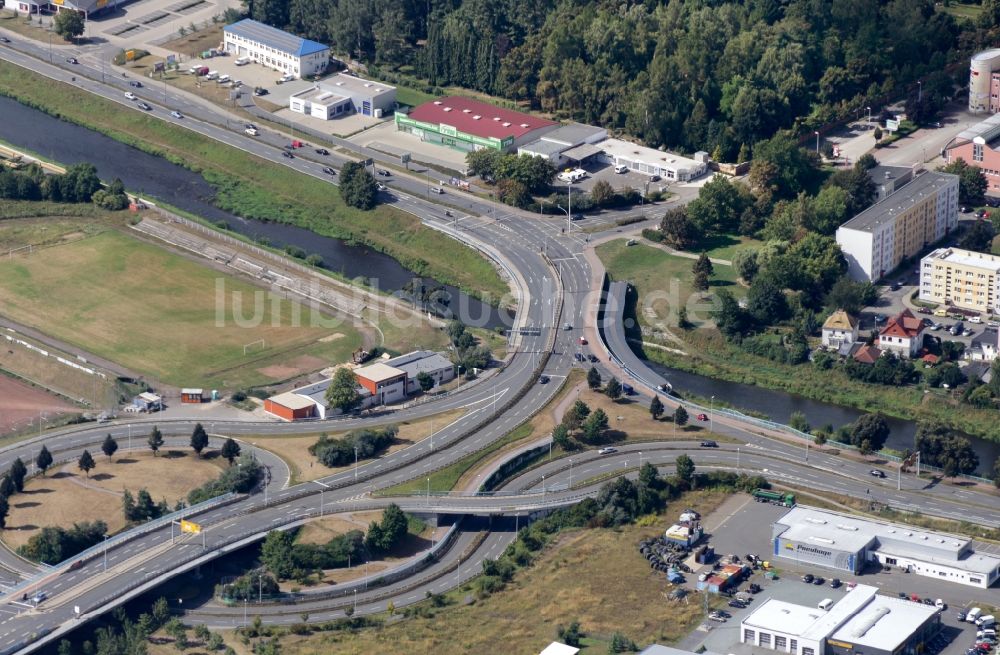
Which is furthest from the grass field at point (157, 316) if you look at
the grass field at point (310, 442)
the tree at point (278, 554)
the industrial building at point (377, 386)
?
the tree at point (278, 554)

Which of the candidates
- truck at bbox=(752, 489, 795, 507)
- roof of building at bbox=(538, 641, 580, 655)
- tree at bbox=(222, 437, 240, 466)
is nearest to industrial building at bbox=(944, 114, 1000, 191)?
truck at bbox=(752, 489, 795, 507)

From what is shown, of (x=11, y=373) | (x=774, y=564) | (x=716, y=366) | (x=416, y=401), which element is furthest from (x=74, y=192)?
(x=774, y=564)

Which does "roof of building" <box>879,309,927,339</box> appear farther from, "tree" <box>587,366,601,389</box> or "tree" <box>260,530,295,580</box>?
"tree" <box>260,530,295,580</box>

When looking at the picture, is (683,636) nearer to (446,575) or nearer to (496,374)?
(446,575)

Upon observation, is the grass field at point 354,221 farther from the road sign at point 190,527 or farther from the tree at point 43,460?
the road sign at point 190,527

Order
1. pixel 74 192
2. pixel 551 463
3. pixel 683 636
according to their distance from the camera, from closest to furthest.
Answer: pixel 683 636 → pixel 551 463 → pixel 74 192

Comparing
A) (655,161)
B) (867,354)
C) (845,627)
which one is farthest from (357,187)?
(845,627)
